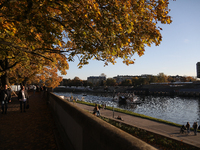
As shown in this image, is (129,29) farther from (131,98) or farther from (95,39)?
(131,98)

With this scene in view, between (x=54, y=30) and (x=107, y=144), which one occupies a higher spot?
(x=54, y=30)

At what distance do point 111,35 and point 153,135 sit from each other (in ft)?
30.7

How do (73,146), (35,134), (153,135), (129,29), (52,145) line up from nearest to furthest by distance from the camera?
(73,146) < (52,145) < (129,29) < (35,134) < (153,135)

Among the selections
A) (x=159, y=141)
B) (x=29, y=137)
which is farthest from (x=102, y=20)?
(x=159, y=141)

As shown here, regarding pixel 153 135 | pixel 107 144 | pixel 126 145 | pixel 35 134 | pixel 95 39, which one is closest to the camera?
pixel 126 145

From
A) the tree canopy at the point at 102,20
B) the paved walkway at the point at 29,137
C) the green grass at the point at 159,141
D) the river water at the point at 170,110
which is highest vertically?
the tree canopy at the point at 102,20

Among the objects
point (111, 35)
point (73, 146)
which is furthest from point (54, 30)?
point (73, 146)

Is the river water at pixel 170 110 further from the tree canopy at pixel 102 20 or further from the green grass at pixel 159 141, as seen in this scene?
the tree canopy at pixel 102 20

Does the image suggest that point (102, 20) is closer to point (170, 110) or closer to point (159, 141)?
point (159, 141)

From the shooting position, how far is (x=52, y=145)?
18.5ft

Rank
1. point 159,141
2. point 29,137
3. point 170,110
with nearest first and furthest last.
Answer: point 29,137, point 159,141, point 170,110

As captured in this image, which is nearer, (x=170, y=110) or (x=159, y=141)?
(x=159, y=141)

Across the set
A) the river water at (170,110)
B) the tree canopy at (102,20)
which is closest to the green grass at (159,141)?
the tree canopy at (102,20)

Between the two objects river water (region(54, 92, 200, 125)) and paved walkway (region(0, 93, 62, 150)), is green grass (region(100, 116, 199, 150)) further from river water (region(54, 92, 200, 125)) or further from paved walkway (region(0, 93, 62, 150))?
river water (region(54, 92, 200, 125))
